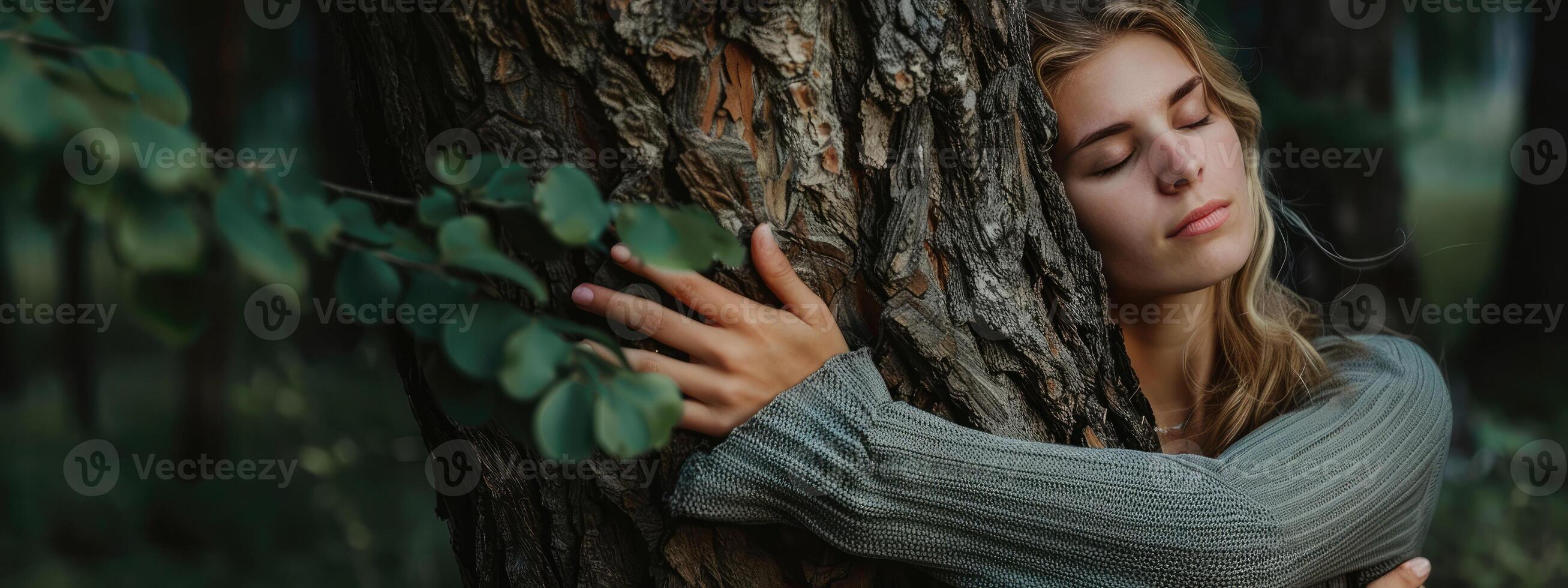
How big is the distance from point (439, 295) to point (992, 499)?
0.60 m

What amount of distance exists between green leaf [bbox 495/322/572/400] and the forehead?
0.98 metres

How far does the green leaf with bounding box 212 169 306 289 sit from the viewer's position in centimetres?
50

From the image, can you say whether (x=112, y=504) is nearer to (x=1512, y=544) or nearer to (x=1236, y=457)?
(x=1236, y=457)

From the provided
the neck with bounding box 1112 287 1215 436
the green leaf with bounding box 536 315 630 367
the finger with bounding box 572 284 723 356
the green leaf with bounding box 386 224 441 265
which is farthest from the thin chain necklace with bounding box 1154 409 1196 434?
the green leaf with bounding box 386 224 441 265

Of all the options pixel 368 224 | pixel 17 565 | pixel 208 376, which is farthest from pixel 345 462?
pixel 368 224

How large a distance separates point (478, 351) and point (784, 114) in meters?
0.47

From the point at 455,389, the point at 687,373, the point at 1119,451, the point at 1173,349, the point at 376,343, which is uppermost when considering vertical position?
the point at 455,389

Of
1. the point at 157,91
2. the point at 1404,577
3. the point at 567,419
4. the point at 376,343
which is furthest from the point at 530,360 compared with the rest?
the point at 376,343

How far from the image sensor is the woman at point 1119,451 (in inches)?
37.5

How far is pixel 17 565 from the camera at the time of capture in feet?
12.6

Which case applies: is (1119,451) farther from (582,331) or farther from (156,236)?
(156,236)

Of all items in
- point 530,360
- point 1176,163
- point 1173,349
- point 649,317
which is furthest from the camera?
point 1173,349

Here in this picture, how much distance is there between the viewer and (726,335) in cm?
95

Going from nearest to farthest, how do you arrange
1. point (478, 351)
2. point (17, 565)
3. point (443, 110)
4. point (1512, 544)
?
point (478, 351)
point (443, 110)
point (1512, 544)
point (17, 565)
